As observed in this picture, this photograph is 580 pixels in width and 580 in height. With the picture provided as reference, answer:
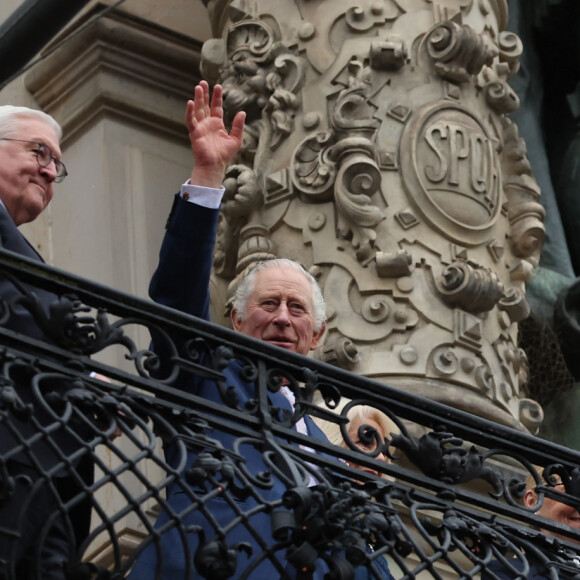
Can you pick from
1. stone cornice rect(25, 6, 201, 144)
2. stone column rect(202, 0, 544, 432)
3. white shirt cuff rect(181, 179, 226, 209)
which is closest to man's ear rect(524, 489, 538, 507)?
white shirt cuff rect(181, 179, 226, 209)

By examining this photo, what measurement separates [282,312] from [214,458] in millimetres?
878

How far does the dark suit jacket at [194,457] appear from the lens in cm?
538

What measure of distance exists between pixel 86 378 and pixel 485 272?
300cm

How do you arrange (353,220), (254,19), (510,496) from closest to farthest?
(510,496)
(353,220)
(254,19)

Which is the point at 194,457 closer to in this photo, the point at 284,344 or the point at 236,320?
the point at 284,344

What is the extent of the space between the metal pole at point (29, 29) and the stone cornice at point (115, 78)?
373cm

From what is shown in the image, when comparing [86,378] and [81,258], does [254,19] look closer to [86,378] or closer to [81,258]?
[81,258]

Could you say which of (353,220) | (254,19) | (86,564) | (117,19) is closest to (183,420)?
(86,564)

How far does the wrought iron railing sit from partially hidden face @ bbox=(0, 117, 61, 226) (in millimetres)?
312

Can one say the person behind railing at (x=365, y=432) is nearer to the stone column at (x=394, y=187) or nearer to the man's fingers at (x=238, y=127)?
the man's fingers at (x=238, y=127)

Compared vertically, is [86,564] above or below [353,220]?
below

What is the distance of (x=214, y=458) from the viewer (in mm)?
5387

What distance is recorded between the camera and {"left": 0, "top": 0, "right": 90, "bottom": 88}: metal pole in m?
5.59

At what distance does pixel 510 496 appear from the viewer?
19.1 feet
